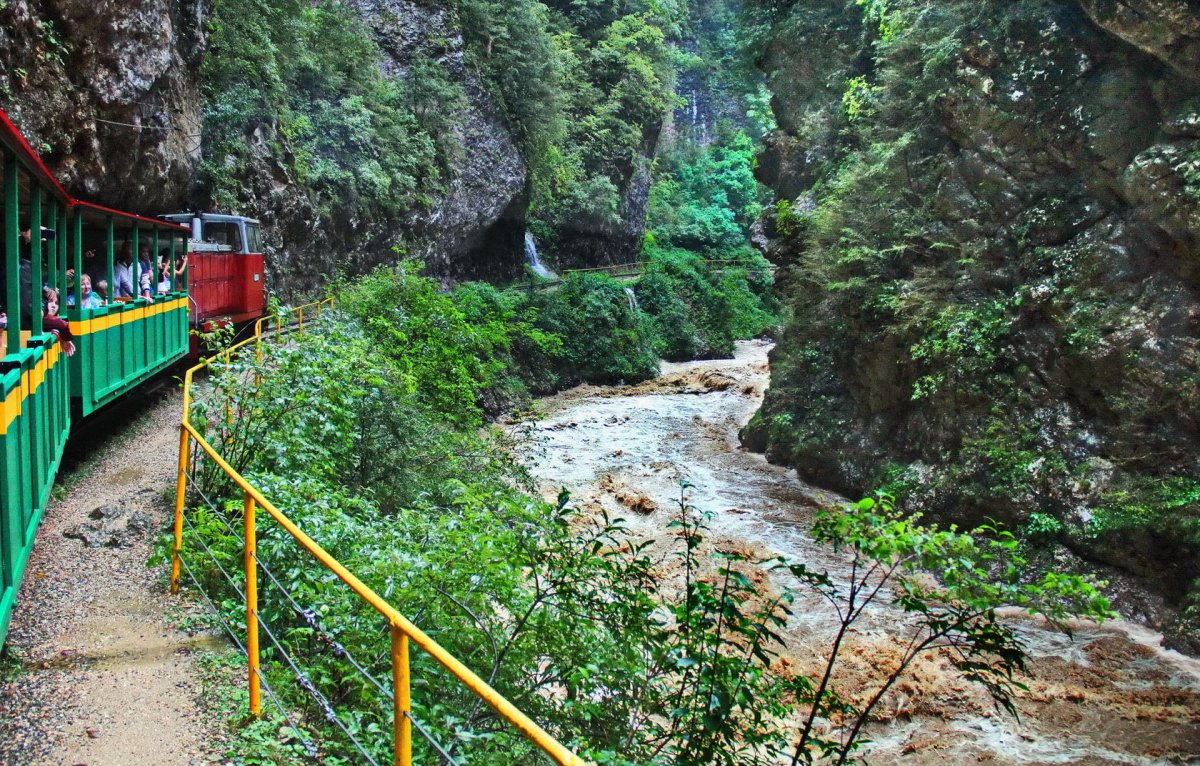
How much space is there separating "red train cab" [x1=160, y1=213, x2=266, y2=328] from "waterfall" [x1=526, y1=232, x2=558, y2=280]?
19742mm

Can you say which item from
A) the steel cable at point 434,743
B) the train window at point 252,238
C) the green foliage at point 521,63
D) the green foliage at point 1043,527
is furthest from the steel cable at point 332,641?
the green foliage at point 521,63

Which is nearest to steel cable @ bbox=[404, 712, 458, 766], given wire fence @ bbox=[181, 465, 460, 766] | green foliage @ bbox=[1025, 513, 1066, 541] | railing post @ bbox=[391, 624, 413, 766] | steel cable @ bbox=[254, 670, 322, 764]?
railing post @ bbox=[391, 624, 413, 766]

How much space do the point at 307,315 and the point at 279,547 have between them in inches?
767

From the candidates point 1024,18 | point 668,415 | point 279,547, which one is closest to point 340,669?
point 279,547

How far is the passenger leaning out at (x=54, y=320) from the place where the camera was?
7262 millimetres

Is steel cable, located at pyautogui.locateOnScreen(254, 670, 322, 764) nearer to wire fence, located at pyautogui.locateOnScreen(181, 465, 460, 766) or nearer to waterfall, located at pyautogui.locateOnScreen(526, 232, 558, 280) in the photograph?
wire fence, located at pyautogui.locateOnScreen(181, 465, 460, 766)

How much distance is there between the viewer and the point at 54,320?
7.34 m

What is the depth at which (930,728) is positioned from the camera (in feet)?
29.5

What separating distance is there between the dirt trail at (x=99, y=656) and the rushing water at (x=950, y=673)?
6.26 metres

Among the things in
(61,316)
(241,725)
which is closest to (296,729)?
(241,725)

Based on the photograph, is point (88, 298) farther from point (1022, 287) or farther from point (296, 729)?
point (1022, 287)

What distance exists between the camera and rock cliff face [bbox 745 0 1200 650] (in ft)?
39.5

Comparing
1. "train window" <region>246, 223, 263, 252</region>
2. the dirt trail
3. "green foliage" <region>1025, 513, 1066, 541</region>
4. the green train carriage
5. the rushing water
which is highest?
"train window" <region>246, 223, 263, 252</region>

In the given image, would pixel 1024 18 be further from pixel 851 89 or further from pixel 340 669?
pixel 340 669
